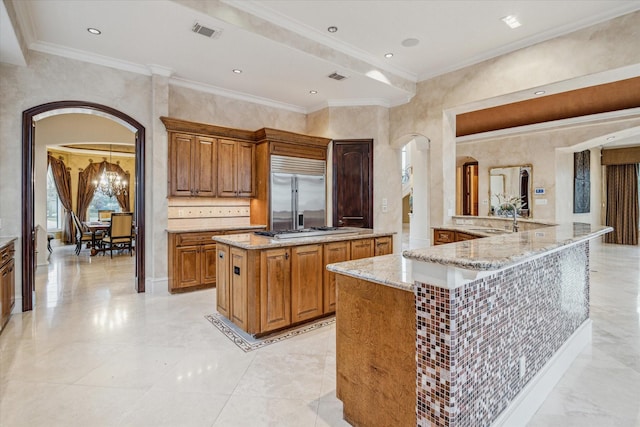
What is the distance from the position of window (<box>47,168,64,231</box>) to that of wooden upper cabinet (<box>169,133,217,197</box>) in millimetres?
7318

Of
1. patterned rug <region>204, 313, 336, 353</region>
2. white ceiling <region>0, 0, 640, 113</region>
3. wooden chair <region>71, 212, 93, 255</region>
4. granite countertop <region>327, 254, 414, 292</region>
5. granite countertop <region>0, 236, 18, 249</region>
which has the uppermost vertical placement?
white ceiling <region>0, 0, 640, 113</region>

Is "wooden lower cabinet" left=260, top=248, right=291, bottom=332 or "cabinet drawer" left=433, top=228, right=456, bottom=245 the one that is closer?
"wooden lower cabinet" left=260, top=248, right=291, bottom=332

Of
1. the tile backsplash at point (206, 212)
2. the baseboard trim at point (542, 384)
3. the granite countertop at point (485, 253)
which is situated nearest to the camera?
the granite countertop at point (485, 253)

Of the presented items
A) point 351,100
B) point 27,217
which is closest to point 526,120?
point 351,100

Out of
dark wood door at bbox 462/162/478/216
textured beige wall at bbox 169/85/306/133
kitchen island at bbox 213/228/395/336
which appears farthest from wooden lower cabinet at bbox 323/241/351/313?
dark wood door at bbox 462/162/478/216

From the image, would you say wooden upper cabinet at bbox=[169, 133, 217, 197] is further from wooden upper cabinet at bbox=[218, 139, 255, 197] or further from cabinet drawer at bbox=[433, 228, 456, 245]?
cabinet drawer at bbox=[433, 228, 456, 245]

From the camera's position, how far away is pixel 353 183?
19.6ft

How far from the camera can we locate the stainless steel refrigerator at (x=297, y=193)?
17.9ft

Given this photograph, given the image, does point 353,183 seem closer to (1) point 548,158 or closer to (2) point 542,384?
(2) point 542,384

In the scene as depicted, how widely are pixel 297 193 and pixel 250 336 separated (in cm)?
301

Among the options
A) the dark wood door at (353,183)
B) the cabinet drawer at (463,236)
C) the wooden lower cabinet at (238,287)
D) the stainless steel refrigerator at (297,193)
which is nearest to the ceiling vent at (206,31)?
the stainless steel refrigerator at (297,193)

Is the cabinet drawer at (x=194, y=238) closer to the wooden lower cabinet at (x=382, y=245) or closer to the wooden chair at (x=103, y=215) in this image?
the wooden lower cabinet at (x=382, y=245)

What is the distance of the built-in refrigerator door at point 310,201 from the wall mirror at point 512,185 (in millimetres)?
4633

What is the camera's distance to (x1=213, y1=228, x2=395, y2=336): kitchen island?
303 cm
